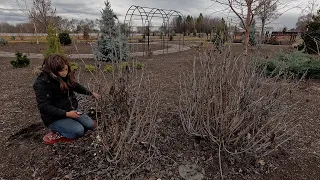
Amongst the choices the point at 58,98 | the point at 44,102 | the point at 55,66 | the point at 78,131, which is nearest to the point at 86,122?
the point at 78,131

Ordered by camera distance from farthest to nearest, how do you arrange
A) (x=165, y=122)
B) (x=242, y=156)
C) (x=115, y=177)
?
(x=165, y=122), (x=242, y=156), (x=115, y=177)

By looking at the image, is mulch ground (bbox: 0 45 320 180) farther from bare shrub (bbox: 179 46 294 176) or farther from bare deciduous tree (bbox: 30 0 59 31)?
bare deciduous tree (bbox: 30 0 59 31)

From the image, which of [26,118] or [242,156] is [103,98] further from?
[26,118]

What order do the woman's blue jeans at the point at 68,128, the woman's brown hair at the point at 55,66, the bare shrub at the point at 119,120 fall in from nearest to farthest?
the bare shrub at the point at 119,120
the woman's brown hair at the point at 55,66
the woman's blue jeans at the point at 68,128

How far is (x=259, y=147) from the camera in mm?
2238

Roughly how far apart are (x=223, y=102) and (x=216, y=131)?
0.31 meters

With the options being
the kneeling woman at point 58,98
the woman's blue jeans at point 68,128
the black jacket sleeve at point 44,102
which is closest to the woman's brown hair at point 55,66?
the kneeling woman at point 58,98

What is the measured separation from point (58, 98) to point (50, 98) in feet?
0.39

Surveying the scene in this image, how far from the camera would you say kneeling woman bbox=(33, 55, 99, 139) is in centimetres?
243

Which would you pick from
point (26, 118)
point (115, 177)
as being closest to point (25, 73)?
point (26, 118)

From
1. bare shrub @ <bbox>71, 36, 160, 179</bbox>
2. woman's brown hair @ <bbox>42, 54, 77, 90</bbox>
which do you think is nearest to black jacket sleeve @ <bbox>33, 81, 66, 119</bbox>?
woman's brown hair @ <bbox>42, 54, 77, 90</bbox>

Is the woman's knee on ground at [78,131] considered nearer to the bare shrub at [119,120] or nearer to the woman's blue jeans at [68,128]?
the woman's blue jeans at [68,128]

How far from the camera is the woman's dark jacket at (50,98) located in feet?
7.98

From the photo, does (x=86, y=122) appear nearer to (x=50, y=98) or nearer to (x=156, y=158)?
(x=50, y=98)
